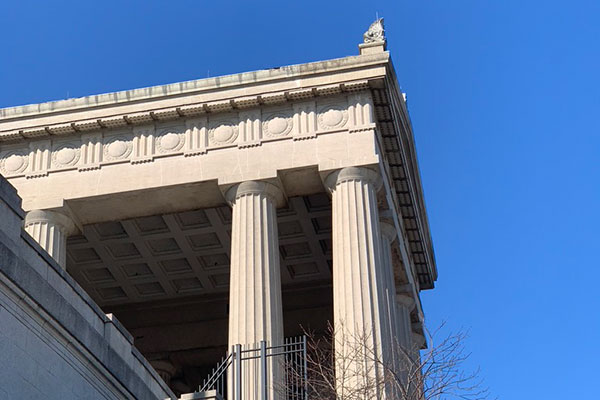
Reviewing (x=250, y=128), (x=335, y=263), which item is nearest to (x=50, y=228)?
(x=250, y=128)

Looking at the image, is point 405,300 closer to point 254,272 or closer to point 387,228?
point 387,228

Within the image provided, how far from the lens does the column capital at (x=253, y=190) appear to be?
41.0 metres

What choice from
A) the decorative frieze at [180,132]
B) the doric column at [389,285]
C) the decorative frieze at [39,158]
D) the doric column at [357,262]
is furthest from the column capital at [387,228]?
the decorative frieze at [39,158]

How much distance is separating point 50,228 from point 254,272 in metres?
8.95

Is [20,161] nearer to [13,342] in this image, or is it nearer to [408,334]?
[408,334]

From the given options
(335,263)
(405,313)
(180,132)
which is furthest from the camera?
Result: (405,313)

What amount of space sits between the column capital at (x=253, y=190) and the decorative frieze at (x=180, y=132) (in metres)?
1.68

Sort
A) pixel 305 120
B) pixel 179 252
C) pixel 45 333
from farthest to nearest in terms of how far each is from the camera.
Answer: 1. pixel 179 252
2. pixel 305 120
3. pixel 45 333

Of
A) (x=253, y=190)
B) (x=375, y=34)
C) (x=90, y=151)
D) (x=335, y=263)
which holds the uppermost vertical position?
(x=375, y=34)

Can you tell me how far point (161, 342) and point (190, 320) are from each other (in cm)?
177

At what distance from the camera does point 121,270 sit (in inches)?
2083

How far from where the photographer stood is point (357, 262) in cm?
3831

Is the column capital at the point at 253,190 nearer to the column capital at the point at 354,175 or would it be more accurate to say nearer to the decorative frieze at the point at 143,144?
the column capital at the point at 354,175

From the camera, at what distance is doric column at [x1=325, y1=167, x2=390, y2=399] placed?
36.7 meters
